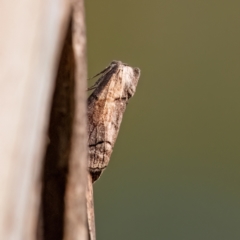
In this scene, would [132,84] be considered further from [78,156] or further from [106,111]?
[78,156]

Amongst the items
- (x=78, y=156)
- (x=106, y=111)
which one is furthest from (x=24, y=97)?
(x=106, y=111)

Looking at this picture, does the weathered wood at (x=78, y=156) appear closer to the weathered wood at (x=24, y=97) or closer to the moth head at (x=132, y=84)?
the weathered wood at (x=24, y=97)

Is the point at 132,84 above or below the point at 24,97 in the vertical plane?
above

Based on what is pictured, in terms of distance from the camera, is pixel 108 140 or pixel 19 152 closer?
pixel 19 152

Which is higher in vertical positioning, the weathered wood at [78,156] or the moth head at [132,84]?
the moth head at [132,84]

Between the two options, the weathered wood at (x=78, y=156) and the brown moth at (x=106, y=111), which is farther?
the brown moth at (x=106, y=111)

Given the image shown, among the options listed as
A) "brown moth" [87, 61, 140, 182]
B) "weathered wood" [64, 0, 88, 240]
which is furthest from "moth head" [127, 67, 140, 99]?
"weathered wood" [64, 0, 88, 240]

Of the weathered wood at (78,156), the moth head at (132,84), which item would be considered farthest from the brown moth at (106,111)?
the weathered wood at (78,156)

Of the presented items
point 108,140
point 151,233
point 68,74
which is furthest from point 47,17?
point 151,233

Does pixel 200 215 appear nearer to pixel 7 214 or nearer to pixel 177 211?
pixel 177 211
